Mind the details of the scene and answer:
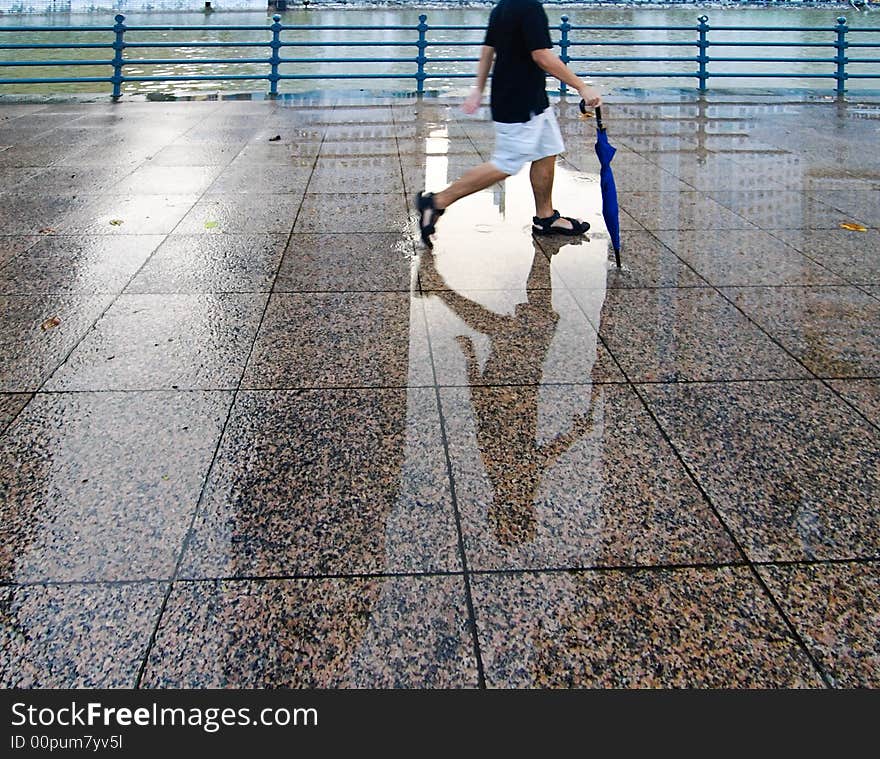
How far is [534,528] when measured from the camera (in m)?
2.98

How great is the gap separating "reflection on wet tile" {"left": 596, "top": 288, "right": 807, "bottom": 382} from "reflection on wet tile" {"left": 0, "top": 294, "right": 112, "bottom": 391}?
2.89 metres

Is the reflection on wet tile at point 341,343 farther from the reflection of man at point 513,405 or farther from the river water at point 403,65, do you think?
the river water at point 403,65

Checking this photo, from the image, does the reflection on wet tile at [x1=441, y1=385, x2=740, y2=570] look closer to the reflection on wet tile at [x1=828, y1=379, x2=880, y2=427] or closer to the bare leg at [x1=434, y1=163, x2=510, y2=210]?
the reflection on wet tile at [x1=828, y1=379, x2=880, y2=427]

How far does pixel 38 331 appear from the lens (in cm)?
475

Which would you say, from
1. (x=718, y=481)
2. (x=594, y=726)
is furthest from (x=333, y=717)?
(x=718, y=481)

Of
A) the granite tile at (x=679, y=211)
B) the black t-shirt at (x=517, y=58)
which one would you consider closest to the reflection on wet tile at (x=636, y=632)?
the black t-shirt at (x=517, y=58)

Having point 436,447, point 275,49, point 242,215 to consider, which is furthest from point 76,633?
point 275,49

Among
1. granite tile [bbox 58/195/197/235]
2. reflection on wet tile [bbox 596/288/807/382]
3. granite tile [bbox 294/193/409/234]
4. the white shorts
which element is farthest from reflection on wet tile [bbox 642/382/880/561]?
granite tile [bbox 58/195/197/235]

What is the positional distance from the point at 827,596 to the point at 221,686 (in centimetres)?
182

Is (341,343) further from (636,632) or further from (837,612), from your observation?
(837,612)

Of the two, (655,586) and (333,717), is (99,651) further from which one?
(655,586)

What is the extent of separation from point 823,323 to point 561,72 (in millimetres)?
2287

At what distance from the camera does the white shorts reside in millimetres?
5992

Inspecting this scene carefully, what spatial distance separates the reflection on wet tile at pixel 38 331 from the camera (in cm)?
423
